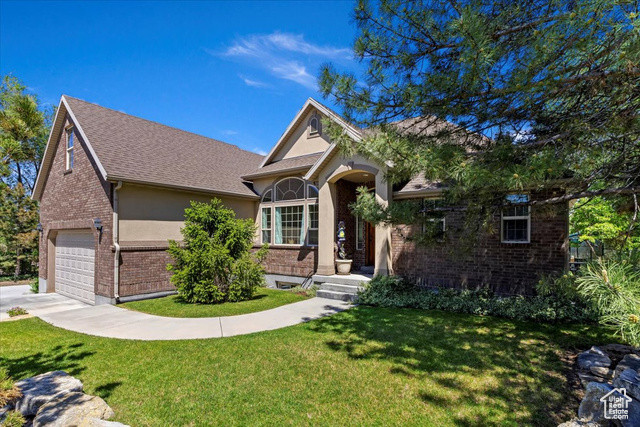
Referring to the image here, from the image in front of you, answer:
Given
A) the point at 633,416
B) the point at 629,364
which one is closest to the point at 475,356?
the point at 629,364

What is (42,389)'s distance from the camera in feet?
13.0

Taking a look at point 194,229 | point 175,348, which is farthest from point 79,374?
point 194,229

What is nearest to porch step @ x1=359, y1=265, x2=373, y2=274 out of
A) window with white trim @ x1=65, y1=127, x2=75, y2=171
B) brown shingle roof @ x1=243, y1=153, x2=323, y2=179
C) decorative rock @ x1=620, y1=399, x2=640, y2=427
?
brown shingle roof @ x1=243, y1=153, x2=323, y2=179

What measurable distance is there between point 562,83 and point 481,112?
3.19 ft

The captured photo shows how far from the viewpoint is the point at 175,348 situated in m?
5.80

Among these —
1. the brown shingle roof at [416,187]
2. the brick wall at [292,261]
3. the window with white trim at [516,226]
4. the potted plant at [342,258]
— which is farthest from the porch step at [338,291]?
the window with white trim at [516,226]

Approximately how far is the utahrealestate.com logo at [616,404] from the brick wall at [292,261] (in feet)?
31.1

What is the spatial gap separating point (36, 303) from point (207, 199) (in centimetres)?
705

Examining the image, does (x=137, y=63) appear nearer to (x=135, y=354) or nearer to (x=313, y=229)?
(x=313, y=229)

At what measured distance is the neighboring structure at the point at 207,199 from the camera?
9172 mm

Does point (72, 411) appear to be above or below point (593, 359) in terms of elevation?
below

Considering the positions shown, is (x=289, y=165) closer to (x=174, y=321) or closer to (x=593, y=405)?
(x=174, y=321)

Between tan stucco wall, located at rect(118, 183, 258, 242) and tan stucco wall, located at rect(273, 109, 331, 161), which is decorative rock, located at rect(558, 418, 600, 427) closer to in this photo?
tan stucco wall, located at rect(273, 109, 331, 161)

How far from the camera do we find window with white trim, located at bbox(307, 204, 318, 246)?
12688mm
